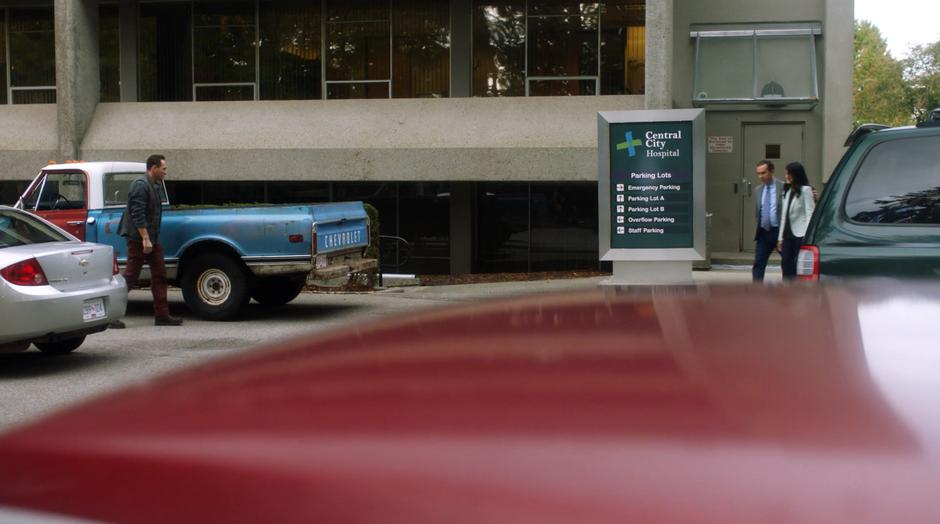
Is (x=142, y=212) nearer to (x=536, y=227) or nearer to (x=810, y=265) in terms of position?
(x=810, y=265)

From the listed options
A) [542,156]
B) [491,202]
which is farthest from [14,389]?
[491,202]

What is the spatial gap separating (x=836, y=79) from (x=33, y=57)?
673 inches

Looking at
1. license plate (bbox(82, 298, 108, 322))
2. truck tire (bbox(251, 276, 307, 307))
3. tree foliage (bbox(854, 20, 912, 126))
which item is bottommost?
truck tire (bbox(251, 276, 307, 307))

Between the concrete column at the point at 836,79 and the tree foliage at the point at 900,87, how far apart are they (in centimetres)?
3755

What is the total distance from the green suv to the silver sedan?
20.6 ft

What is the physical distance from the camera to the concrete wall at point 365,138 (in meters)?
19.2

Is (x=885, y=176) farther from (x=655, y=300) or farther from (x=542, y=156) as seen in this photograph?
(x=542, y=156)

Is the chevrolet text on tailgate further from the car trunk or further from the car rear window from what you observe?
the car rear window

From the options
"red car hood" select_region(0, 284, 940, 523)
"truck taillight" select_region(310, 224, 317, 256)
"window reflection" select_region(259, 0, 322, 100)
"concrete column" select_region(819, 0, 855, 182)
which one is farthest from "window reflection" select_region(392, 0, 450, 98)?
"red car hood" select_region(0, 284, 940, 523)

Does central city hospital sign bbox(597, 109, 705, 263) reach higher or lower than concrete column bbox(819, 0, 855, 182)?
lower

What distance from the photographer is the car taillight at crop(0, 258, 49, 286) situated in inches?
349

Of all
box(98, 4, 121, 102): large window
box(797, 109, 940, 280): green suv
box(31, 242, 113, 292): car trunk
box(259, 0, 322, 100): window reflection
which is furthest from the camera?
box(98, 4, 121, 102): large window

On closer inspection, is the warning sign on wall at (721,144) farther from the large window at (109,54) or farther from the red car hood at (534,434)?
the red car hood at (534,434)

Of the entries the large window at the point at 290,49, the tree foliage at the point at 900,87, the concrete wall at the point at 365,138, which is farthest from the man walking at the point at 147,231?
the tree foliage at the point at 900,87
